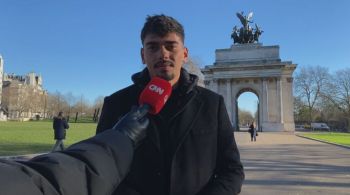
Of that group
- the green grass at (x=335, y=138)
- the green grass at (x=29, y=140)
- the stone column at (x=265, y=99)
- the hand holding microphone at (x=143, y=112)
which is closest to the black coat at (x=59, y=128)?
the green grass at (x=29, y=140)

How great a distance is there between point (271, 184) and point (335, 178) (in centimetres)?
226

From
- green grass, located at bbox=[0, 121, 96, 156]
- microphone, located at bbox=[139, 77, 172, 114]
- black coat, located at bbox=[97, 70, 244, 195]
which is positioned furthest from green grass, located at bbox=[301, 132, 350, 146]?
microphone, located at bbox=[139, 77, 172, 114]

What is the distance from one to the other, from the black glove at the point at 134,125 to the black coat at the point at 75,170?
88 mm

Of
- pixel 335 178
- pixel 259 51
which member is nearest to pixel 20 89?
pixel 259 51

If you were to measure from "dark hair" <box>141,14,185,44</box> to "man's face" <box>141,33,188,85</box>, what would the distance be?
0.03 metres

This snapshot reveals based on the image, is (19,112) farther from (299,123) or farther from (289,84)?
(289,84)

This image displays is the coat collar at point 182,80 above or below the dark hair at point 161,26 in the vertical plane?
below

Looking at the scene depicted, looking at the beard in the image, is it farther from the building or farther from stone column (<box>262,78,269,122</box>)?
the building

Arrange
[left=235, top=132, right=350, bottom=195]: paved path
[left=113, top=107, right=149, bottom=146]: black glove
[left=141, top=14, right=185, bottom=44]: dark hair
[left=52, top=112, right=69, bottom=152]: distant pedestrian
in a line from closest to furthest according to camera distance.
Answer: [left=113, top=107, right=149, bottom=146]: black glove → [left=141, top=14, right=185, bottom=44]: dark hair → [left=235, top=132, right=350, bottom=195]: paved path → [left=52, top=112, right=69, bottom=152]: distant pedestrian

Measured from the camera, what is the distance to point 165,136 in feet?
8.33

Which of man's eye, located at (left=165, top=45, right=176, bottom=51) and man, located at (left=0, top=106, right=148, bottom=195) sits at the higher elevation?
man's eye, located at (left=165, top=45, right=176, bottom=51)

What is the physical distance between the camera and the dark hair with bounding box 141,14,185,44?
2596mm

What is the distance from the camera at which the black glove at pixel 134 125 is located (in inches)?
71.1

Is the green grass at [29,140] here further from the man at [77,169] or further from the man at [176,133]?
the man at [77,169]
